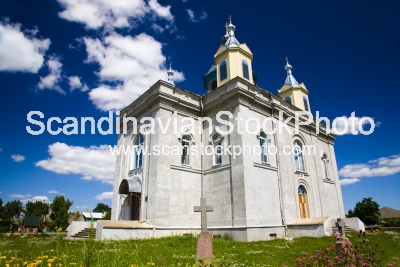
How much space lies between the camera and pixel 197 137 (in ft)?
58.7

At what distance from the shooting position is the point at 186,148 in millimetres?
17422

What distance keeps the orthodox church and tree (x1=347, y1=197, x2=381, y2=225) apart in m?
14.5

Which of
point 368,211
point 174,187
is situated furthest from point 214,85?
point 368,211

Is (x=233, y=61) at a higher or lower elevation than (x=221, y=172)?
higher

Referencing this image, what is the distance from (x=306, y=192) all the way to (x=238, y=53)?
11174mm

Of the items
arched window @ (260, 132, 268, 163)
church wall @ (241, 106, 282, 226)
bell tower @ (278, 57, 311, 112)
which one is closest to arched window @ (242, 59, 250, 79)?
church wall @ (241, 106, 282, 226)

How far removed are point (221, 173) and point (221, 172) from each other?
0.20 ft

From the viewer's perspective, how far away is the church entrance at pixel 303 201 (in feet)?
59.5

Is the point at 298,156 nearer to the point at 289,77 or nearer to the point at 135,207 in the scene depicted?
the point at 289,77

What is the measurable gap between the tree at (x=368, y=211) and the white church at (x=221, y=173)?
14846mm

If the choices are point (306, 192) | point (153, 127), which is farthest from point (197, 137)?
point (306, 192)

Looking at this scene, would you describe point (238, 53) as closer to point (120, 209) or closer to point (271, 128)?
point (271, 128)

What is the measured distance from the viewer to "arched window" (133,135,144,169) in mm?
17741

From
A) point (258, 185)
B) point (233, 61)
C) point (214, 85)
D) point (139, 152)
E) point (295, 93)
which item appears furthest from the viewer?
point (295, 93)
